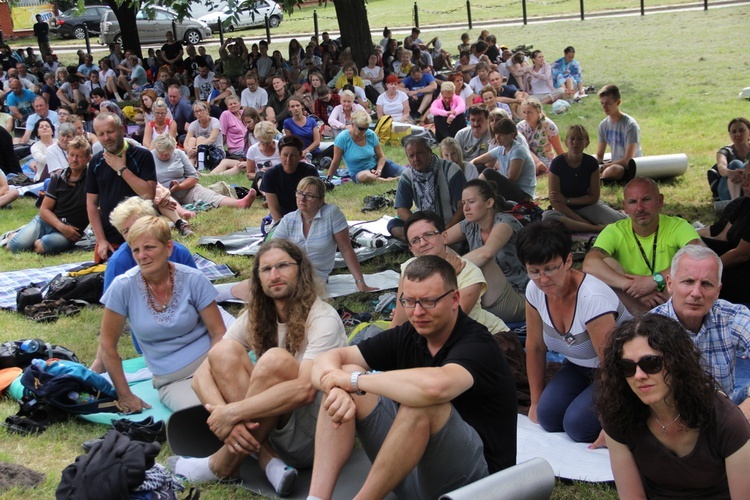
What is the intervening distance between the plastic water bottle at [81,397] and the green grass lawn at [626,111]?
16 centimetres

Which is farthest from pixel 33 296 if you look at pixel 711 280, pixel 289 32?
pixel 289 32

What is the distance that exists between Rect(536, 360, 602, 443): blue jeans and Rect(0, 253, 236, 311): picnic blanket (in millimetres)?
4190

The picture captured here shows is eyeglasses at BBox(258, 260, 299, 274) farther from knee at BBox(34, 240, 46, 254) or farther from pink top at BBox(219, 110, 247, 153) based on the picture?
pink top at BBox(219, 110, 247, 153)

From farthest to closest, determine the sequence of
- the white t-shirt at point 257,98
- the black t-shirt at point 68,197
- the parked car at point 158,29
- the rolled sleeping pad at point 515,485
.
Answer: the parked car at point 158,29 → the white t-shirt at point 257,98 → the black t-shirt at point 68,197 → the rolled sleeping pad at point 515,485

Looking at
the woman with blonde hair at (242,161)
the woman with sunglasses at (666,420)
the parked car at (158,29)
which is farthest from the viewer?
the parked car at (158,29)

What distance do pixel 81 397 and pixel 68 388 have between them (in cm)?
10

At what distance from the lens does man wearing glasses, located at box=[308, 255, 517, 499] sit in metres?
3.42

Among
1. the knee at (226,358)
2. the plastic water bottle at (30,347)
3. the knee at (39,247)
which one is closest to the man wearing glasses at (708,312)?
the knee at (226,358)

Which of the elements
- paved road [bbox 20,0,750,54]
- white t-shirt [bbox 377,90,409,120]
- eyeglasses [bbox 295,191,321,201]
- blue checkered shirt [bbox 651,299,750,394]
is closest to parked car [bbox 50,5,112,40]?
paved road [bbox 20,0,750,54]

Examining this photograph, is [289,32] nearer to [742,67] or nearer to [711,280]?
[742,67]

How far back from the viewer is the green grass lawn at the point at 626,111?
4887 mm

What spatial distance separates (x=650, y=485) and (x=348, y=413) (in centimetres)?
121

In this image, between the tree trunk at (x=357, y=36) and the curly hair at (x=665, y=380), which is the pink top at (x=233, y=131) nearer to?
the tree trunk at (x=357, y=36)

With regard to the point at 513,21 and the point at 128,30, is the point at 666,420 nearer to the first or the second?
the point at 128,30
